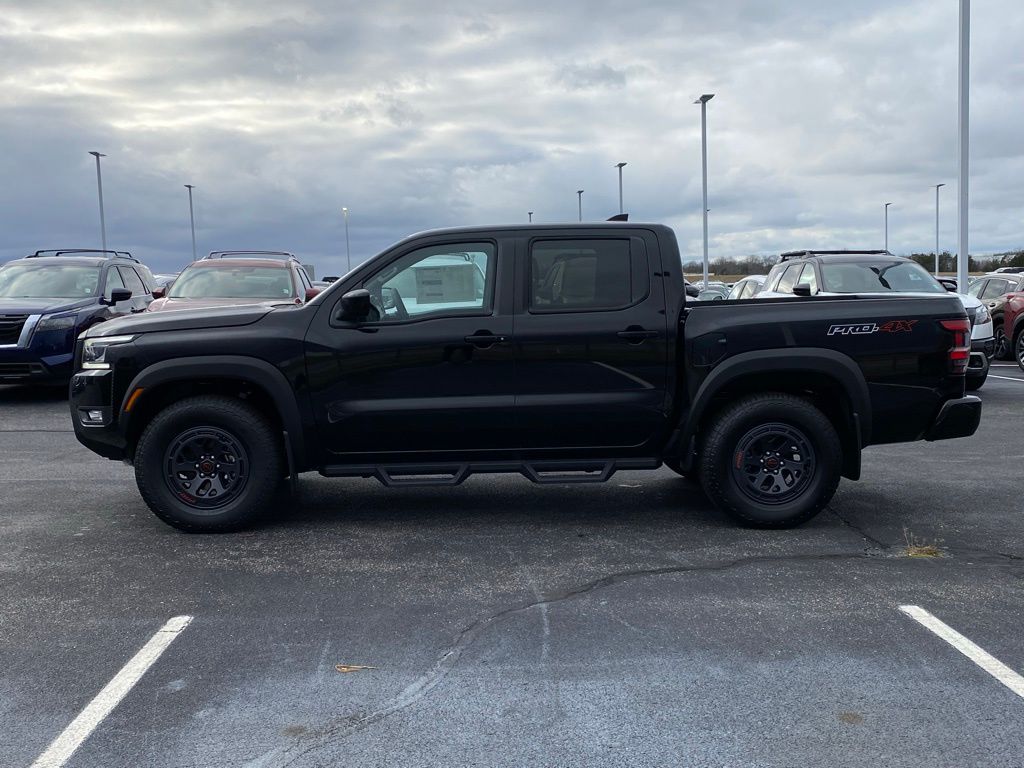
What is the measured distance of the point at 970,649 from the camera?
4.23 metres

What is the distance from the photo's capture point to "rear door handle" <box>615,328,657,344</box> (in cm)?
616

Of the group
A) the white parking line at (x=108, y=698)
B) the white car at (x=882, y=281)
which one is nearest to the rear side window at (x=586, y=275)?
the white parking line at (x=108, y=698)

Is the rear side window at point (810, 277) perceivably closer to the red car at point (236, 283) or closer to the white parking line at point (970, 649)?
the red car at point (236, 283)

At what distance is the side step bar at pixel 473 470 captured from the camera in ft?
20.4

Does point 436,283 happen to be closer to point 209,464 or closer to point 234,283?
point 209,464

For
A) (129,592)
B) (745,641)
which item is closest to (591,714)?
(745,641)

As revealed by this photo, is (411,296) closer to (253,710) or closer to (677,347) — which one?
(677,347)

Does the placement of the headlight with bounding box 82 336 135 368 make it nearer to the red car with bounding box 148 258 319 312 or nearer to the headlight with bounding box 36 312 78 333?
the red car with bounding box 148 258 319 312

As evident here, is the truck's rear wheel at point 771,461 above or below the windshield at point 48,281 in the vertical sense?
below

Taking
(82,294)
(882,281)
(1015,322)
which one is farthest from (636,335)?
(1015,322)


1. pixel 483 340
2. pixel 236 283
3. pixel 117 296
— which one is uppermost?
pixel 236 283

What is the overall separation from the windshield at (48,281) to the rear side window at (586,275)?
9.57m

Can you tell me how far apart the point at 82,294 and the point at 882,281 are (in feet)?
36.0

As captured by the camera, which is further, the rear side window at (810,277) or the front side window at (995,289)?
the front side window at (995,289)
